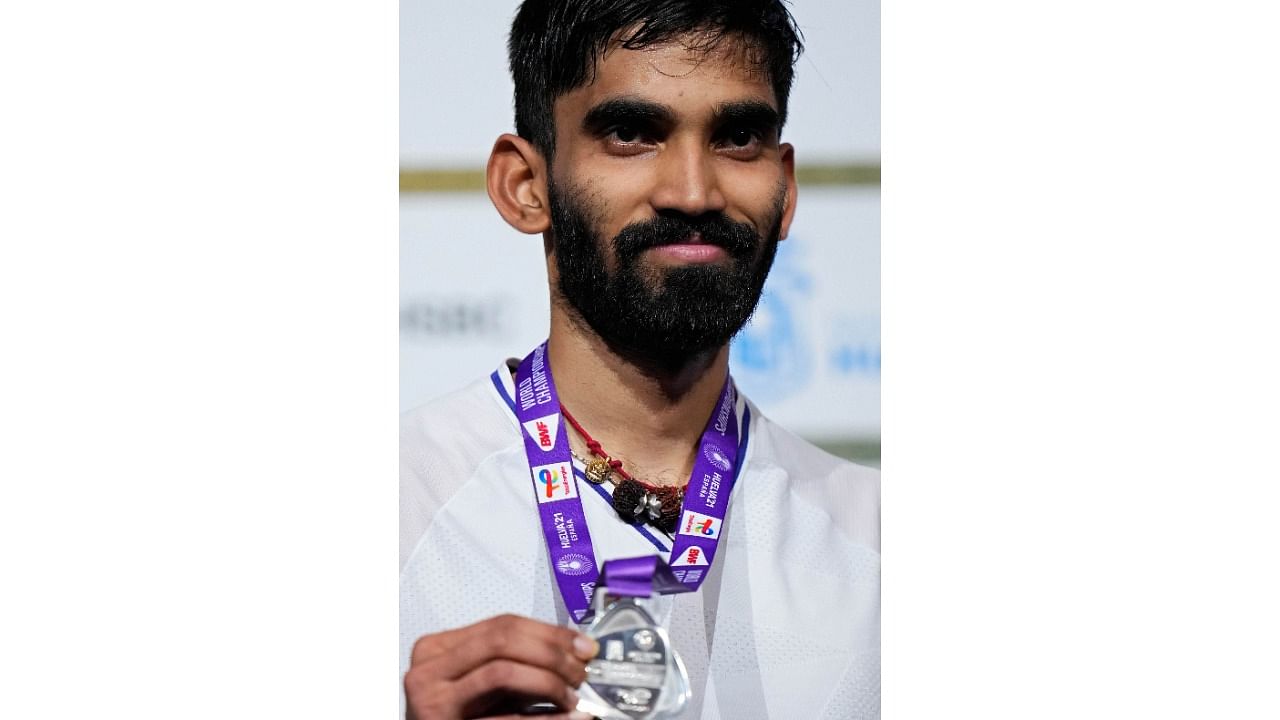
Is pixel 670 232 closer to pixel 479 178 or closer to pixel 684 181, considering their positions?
pixel 684 181

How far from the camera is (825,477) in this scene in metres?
2.79

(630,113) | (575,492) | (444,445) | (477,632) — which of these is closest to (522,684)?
(477,632)

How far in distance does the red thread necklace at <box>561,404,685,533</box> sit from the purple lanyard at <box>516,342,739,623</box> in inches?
0.8

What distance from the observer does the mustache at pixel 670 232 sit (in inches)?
103

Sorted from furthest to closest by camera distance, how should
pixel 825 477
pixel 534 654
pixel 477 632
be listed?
pixel 825 477, pixel 477 632, pixel 534 654

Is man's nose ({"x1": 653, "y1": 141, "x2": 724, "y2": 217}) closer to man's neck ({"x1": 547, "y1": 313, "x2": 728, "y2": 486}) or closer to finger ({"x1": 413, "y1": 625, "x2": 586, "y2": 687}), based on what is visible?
man's neck ({"x1": 547, "y1": 313, "x2": 728, "y2": 486})

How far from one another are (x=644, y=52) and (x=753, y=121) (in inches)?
8.1

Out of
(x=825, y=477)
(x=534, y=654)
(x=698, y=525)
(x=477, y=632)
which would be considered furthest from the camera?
(x=825, y=477)

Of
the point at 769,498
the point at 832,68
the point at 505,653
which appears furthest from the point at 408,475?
the point at 832,68

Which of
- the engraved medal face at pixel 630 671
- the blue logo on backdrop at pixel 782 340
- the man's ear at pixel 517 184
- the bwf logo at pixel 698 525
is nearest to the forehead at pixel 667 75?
the man's ear at pixel 517 184

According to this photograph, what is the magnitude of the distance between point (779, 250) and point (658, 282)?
0.23 m

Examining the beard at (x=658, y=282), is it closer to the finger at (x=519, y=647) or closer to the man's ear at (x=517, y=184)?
the man's ear at (x=517, y=184)

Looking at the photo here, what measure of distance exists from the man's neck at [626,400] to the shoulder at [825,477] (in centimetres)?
14

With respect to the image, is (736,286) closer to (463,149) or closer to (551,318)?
(551,318)
